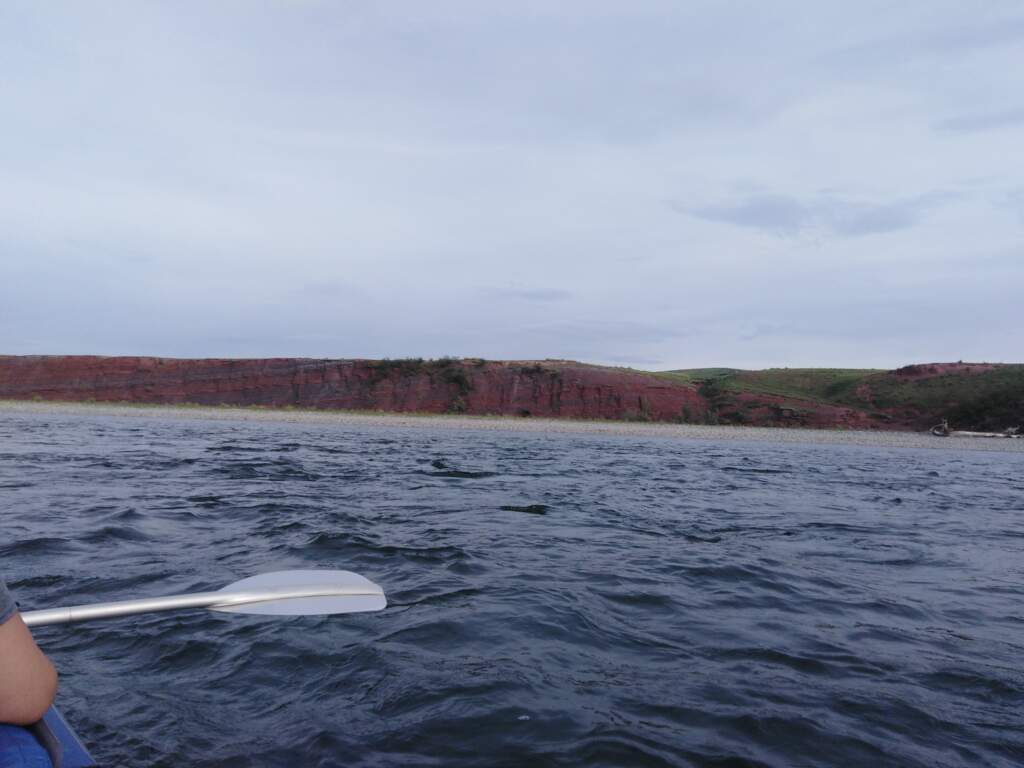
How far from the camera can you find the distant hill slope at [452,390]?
44031 mm

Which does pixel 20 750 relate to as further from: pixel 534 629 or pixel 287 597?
pixel 534 629

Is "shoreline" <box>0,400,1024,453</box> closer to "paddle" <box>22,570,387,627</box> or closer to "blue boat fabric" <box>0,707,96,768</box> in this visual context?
"paddle" <box>22,570,387,627</box>

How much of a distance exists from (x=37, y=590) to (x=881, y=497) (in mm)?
12680

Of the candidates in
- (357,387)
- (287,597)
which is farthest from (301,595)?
(357,387)

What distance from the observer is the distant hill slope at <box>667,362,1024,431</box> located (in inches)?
1590

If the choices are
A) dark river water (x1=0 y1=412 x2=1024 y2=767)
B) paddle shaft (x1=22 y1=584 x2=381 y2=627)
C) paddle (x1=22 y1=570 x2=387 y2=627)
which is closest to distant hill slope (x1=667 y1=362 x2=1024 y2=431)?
dark river water (x1=0 y1=412 x2=1024 y2=767)

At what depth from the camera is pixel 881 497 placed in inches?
481

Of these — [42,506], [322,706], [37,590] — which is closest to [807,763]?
[322,706]

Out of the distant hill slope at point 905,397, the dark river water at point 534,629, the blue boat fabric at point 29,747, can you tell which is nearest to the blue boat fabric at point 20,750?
the blue boat fabric at point 29,747

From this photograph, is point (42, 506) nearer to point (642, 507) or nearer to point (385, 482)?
point (385, 482)

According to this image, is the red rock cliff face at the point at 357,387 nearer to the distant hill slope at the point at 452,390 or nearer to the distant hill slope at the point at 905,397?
the distant hill slope at the point at 452,390

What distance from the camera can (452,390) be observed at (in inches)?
1784

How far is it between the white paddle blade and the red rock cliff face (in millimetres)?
39689

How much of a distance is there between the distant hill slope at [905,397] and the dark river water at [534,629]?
34553 mm
